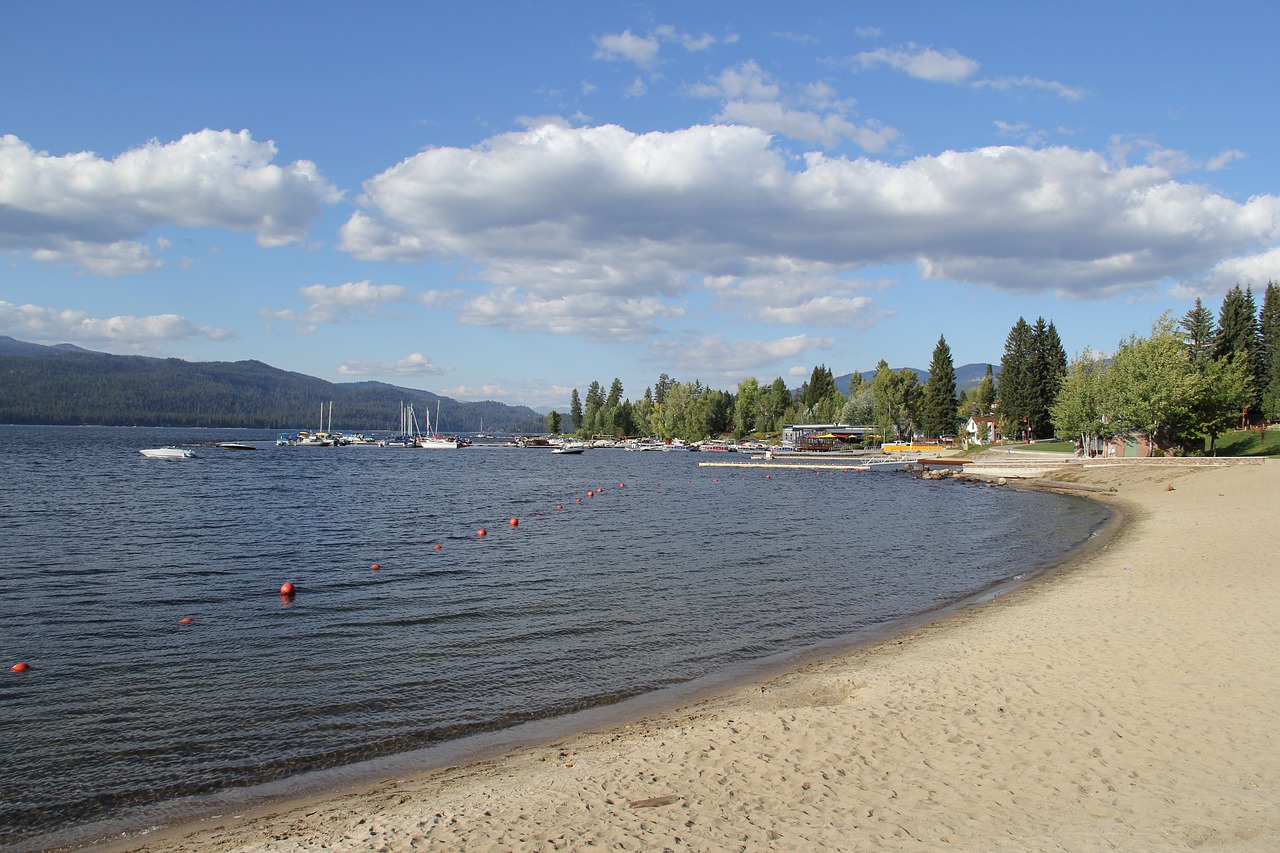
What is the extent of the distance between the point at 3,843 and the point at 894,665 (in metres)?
11.6

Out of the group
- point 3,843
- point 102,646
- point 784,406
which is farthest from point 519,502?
point 784,406

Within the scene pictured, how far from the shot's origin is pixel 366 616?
16.6m

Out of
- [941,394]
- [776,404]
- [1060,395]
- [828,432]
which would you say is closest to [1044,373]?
[941,394]

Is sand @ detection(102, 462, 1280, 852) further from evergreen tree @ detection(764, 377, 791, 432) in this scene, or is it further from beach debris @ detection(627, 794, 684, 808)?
evergreen tree @ detection(764, 377, 791, 432)

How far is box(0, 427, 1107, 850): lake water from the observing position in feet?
31.7

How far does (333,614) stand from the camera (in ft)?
55.1

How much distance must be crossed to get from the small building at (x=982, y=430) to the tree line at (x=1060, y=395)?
1832 millimetres

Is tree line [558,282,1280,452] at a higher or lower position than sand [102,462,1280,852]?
higher

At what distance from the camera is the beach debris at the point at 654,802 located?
24.4 feet

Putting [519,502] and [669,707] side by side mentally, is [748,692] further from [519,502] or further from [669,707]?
[519,502]

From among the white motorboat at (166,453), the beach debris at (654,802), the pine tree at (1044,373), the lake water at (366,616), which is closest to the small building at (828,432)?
the pine tree at (1044,373)

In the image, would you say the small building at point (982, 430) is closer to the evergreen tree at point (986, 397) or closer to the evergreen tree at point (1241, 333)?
the evergreen tree at point (986, 397)

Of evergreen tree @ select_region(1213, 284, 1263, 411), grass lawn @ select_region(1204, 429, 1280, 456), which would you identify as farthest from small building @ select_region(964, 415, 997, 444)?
grass lawn @ select_region(1204, 429, 1280, 456)

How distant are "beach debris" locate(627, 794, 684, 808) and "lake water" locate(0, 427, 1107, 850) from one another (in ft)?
11.4
